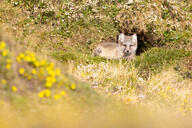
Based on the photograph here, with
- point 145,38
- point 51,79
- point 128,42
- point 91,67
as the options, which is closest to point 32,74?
point 51,79

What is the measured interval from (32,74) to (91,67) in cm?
479

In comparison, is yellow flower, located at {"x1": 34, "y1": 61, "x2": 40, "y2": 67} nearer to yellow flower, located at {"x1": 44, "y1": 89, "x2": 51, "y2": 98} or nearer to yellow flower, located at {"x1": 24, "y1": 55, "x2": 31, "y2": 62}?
yellow flower, located at {"x1": 24, "y1": 55, "x2": 31, "y2": 62}

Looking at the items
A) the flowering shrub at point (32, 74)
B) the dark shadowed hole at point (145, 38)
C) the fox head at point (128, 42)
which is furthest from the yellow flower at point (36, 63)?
the dark shadowed hole at point (145, 38)

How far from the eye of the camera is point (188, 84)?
922 centimetres

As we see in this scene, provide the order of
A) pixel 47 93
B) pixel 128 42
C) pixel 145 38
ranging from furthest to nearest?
pixel 145 38 → pixel 128 42 → pixel 47 93

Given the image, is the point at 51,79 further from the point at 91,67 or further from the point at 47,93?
the point at 91,67

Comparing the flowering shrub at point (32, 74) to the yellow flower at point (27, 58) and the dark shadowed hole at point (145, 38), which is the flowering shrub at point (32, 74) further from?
the dark shadowed hole at point (145, 38)

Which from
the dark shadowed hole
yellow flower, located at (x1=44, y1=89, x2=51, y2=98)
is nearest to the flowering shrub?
yellow flower, located at (x1=44, y1=89, x2=51, y2=98)

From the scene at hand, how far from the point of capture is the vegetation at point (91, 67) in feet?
15.1

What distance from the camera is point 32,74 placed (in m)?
4.80

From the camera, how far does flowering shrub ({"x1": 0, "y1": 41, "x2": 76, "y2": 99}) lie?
15.0ft

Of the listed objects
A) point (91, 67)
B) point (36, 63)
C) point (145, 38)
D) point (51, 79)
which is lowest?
point (91, 67)

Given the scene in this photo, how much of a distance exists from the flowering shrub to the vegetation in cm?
1

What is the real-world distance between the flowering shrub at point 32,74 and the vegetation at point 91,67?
14mm
